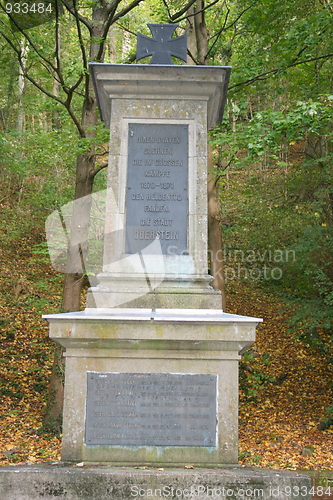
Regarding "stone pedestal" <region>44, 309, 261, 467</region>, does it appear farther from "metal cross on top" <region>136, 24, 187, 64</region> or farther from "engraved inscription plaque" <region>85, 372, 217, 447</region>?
"metal cross on top" <region>136, 24, 187, 64</region>

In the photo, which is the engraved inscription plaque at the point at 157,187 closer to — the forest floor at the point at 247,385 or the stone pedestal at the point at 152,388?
the stone pedestal at the point at 152,388

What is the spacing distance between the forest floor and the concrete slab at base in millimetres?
2563

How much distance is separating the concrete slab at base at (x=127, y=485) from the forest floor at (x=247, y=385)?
256 centimetres

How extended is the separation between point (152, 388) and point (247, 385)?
9002 mm

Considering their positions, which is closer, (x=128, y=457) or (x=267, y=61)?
(x=128, y=457)

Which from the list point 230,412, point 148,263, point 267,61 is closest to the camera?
point 230,412

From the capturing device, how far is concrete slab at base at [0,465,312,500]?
337cm

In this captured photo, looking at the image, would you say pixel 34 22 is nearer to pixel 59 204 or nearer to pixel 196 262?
pixel 59 204

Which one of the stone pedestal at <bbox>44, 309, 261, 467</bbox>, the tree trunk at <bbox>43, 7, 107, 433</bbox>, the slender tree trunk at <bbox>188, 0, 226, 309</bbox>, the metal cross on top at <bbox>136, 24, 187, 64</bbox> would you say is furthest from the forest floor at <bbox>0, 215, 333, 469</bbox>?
the metal cross on top at <bbox>136, 24, 187, 64</bbox>

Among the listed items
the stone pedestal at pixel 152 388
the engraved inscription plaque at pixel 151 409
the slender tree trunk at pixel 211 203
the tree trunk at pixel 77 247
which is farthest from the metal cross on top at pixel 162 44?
the slender tree trunk at pixel 211 203

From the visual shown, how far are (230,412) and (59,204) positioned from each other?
944 cm

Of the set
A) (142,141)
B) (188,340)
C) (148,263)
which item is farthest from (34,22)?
(188,340)

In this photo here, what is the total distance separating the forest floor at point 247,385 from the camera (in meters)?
8.14

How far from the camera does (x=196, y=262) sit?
4.52 meters
